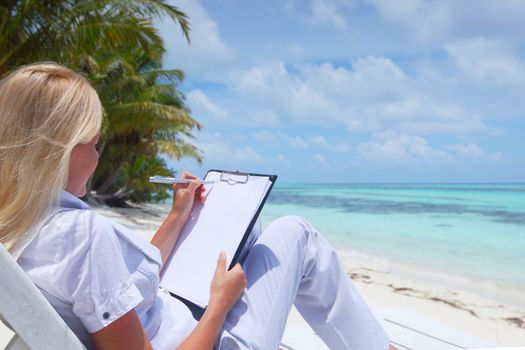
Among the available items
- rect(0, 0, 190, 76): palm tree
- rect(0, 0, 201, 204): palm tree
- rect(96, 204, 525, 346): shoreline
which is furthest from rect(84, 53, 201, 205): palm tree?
rect(96, 204, 525, 346): shoreline

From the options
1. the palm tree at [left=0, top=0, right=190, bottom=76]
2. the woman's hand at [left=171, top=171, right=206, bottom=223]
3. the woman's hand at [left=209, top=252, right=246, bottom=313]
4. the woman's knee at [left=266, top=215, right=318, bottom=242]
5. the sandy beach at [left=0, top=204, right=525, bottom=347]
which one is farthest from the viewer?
the palm tree at [left=0, top=0, right=190, bottom=76]

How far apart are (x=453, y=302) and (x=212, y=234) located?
3571 mm

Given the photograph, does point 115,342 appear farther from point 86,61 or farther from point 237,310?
point 86,61

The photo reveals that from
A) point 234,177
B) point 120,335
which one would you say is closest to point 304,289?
point 234,177

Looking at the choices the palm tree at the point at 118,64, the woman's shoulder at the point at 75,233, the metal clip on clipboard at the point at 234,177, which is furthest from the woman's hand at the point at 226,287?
the palm tree at the point at 118,64

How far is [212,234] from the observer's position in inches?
64.0

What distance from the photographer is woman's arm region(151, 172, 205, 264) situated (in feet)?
5.61

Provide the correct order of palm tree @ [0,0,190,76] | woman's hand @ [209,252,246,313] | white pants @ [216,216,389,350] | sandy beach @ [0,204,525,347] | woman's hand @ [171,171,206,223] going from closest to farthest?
woman's hand @ [209,252,246,313] < white pants @ [216,216,389,350] < woman's hand @ [171,171,206,223] < sandy beach @ [0,204,525,347] < palm tree @ [0,0,190,76]

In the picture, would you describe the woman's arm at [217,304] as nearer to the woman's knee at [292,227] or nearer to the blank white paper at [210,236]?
the blank white paper at [210,236]

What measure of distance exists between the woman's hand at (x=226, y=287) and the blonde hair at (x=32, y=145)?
540 mm

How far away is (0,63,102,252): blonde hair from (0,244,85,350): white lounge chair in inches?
Answer: 5.9

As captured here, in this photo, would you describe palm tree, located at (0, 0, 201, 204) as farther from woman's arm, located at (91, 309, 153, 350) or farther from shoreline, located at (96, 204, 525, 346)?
shoreline, located at (96, 204, 525, 346)

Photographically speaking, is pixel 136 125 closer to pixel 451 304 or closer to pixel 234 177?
pixel 451 304

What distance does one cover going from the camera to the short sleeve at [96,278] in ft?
3.35
